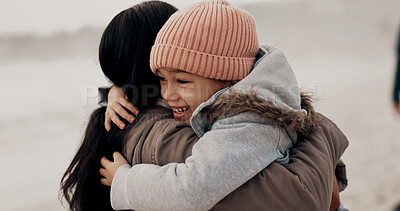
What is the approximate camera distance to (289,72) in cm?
130

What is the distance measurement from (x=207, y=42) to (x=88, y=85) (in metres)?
0.71

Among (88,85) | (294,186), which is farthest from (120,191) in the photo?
(88,85)

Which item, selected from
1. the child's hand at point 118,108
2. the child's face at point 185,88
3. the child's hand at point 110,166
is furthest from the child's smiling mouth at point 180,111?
the child's hand at point 110,166

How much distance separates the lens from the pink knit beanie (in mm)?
1296

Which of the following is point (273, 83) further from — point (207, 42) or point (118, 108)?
point (118, 108)

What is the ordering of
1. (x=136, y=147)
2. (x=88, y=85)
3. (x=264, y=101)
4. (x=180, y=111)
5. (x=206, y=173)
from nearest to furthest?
1. (x=206, y=173)
2. (x=264, y=101)
3. (x=136, y=147)
4. (x=180, y=111)
5. (x=88, y=85)

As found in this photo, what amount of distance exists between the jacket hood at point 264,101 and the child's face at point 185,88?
133 mm

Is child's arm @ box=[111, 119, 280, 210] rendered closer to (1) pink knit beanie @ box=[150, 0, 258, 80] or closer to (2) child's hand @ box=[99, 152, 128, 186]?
(2) child's hand @ box=[99, 152, 128, 186]

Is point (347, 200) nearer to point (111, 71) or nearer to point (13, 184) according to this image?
point (111, 71)

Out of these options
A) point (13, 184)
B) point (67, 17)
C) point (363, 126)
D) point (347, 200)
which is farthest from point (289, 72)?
point (67, 17)

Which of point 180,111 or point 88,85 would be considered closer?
point 180,111

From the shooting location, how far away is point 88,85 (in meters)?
1.77

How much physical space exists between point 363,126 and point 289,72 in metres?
6.27

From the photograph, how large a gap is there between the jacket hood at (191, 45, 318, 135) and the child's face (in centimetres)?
13
